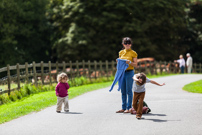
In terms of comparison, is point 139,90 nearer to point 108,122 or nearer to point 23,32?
point 108,122

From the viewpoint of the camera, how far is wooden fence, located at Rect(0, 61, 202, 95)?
1594cm

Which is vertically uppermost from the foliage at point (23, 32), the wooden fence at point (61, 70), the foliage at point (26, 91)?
the foliage at point (23, 32)

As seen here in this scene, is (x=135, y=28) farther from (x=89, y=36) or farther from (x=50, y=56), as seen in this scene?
Result: (x=50, y=56)

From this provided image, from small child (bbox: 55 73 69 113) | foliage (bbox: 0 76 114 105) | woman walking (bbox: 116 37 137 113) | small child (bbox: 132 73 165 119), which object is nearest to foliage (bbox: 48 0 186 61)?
foliage (bbox: 0 76 114 105)

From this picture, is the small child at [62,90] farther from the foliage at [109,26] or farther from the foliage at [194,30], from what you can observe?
the foliage at [194,30]

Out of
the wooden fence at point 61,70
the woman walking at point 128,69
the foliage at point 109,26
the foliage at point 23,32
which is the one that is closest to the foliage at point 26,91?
the wooden fence at point 61,70

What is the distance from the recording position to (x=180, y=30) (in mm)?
44531

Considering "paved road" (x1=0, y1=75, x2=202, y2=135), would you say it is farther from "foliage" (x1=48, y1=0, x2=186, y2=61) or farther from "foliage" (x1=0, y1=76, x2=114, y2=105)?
"foliage" (x1=48, y1=0, x2=186, y2=61)

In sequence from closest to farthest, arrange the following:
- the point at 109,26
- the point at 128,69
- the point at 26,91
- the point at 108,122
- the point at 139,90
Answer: the point at 108,122
the point at 139,90
the point at 128,69
the point at 26,91
the point at 109,26

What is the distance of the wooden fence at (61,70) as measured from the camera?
52.3 ft

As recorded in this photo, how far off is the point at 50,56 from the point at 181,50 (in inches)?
594

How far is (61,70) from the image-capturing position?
2273cm

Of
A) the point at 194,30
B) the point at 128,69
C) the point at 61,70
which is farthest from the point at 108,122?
the point at 194,30

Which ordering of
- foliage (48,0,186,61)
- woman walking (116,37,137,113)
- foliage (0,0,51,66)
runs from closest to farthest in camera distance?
woman walking (116,37,137,113) → foliage (48,0,186,61) → foliage (0,0,51,66)
